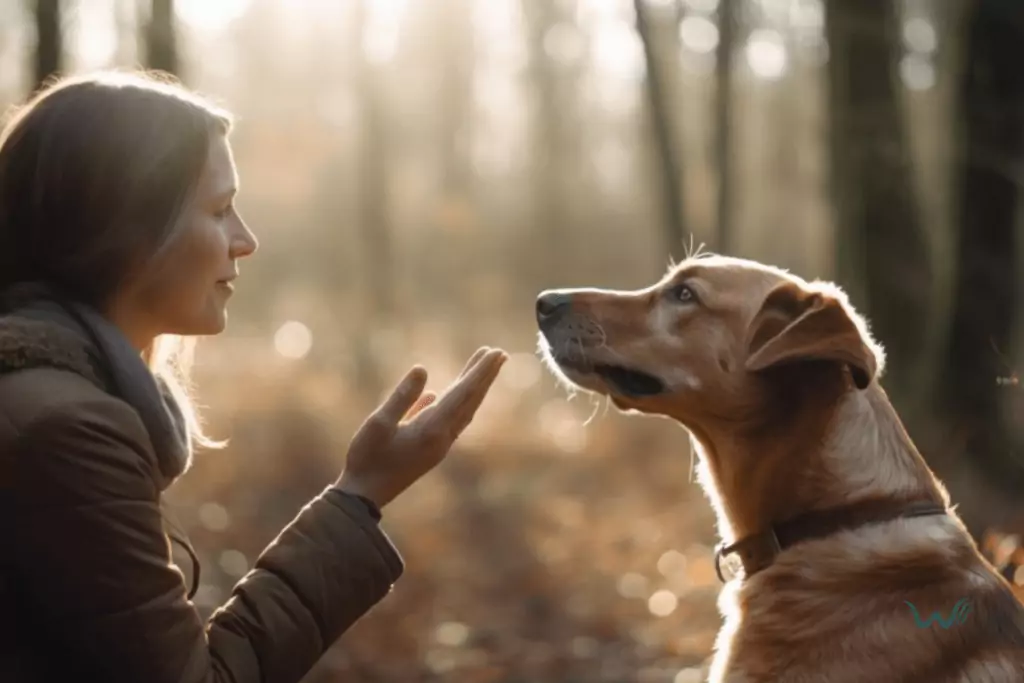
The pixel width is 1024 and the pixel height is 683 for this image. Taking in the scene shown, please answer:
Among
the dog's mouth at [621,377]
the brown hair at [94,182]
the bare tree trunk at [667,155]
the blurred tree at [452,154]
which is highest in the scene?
the brown hair at [94,182]

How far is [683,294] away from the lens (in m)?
4.22

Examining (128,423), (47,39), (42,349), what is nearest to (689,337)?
(128,423)

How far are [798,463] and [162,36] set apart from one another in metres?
8.09

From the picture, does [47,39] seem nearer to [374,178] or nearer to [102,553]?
[102,553]

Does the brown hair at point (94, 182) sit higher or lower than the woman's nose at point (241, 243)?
higher

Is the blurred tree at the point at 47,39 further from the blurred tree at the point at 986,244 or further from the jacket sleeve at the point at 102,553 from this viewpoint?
the jacket sleeve at the point at 102,553

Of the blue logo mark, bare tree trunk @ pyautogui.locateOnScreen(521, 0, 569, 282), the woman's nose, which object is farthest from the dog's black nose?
bare tree trunk @ pyautogui.locateOnScreen(521, 0, 569, 282)

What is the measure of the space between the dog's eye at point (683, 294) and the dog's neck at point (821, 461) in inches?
20.2

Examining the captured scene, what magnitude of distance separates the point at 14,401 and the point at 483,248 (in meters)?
34.5

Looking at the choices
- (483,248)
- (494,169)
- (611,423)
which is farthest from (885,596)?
(494,169)

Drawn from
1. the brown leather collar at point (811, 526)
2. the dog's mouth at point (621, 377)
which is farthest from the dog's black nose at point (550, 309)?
the brown leather collar at point (811, 526)

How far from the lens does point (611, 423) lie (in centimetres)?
1509

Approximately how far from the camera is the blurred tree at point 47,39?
8.98 m

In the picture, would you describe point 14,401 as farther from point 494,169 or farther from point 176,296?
point 494,169
